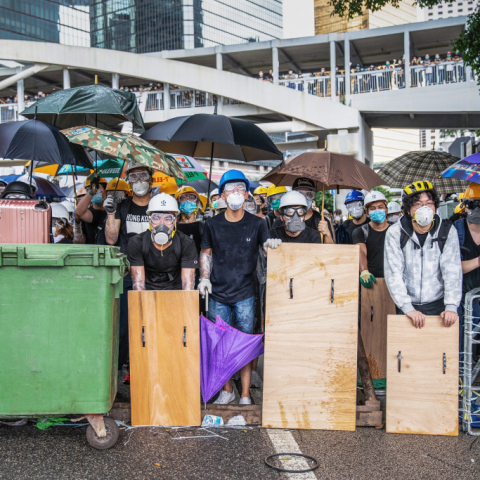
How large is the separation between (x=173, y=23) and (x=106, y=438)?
121385 mm

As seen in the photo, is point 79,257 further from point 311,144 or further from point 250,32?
point 250,32

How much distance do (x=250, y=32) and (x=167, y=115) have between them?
9950 cm

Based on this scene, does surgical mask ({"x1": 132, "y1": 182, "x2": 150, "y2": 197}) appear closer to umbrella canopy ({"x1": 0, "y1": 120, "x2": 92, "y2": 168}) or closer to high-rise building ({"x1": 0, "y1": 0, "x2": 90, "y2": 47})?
umbrella canopy ({"x1": 0, "y1": 120, "x2": 92, "y2": 168})

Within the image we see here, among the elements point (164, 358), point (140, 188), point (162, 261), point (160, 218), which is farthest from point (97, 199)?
point (164, 358)

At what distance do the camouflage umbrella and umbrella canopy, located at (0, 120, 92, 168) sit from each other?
0.58m

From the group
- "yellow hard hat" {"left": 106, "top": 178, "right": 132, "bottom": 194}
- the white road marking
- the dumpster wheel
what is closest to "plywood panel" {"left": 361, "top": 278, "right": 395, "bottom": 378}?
the white road marking

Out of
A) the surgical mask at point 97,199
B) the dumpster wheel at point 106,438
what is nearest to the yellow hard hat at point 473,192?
the dumpster wheel at point 106,438

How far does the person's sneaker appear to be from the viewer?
4723 mm

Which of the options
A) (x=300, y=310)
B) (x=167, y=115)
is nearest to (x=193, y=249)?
(x=300, y=310)

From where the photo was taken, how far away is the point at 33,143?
5.61m

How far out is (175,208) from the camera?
4.77 m

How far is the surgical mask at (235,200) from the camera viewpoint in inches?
188

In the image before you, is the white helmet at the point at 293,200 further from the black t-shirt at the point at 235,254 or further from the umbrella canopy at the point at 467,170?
the umbrella canopy at the point at 467,170

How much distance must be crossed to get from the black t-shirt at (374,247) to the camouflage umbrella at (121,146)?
2.18 m
